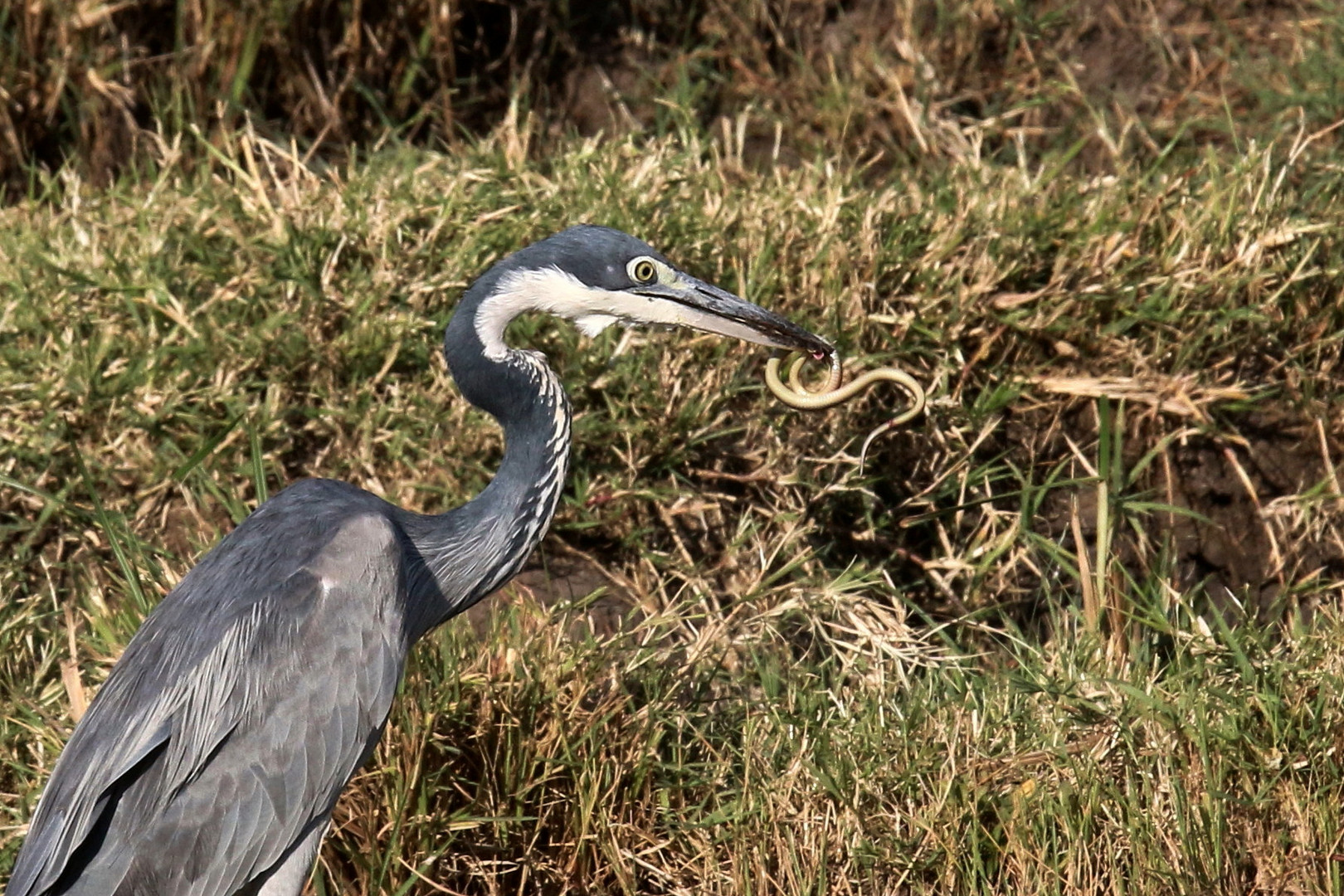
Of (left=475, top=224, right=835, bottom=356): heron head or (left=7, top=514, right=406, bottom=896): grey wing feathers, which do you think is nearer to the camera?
(left=7, top=514, right=406, bottom=896): grey wing feathers

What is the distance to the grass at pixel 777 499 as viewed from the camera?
3.03 metres

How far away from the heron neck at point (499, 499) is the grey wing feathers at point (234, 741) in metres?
0.19

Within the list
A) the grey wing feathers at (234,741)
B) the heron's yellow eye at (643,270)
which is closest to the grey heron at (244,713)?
the grey wing feathers at (234,741)

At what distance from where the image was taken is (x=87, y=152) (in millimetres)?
5000

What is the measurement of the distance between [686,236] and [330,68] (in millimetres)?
1504

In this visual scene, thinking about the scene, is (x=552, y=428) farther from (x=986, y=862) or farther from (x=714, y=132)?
(x=714, y=132)

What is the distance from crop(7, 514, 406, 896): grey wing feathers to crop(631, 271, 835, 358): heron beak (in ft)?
2.40

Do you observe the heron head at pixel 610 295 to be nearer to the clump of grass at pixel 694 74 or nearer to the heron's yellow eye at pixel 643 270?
the heron's yellow eye at pixel 643 270

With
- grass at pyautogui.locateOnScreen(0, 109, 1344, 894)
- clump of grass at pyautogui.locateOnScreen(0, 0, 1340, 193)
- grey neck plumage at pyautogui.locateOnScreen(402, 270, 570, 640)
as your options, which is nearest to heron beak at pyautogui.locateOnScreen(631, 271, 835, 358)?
grey neck plumage at pyautogui.locateOnScreen(402, 270, 570, 640)

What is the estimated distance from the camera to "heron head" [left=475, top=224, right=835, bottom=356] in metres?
3.12

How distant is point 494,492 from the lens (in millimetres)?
3107

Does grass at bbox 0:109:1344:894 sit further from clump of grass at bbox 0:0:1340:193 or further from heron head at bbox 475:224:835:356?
heron head at bbox 475:224:835:356

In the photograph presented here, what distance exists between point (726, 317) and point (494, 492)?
54 cm

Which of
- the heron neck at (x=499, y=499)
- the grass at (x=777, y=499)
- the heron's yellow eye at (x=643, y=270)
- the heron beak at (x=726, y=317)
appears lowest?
the grass at (x=777, y=499)
